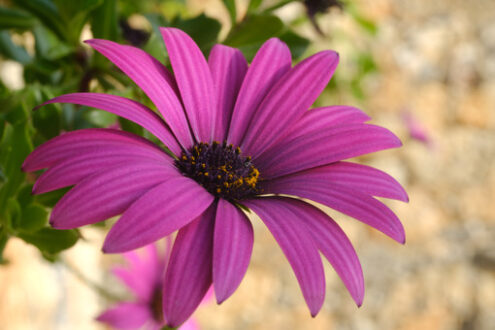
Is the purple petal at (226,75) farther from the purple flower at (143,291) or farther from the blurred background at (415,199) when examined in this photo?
the blurred background at (415,199)

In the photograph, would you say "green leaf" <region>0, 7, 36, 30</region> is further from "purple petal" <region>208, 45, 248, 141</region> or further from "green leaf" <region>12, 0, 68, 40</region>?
"purple petal" <region>208, 45, 248, 141</region>

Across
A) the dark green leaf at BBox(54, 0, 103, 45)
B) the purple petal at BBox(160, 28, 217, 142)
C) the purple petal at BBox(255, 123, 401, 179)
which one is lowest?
the purple petal at BBox(255, 123, 401, 179)

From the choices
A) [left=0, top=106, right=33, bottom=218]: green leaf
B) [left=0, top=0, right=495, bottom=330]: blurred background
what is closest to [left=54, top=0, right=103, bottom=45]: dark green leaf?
[left=0, top=106, right=33, bottom=218]: green leaf

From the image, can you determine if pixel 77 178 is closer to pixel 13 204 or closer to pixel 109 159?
pixel 109 159

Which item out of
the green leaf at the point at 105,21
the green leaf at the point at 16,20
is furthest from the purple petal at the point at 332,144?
the green leaf at the point at 16,20

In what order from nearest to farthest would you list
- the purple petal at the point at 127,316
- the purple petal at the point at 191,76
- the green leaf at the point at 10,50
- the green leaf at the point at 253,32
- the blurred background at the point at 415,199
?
the purple petal at the point at 191,76 < the green leaf at the point at 253,32 < the green leaf at the point at 10,50 < the purple petal at the point at 127,316 < the blurred background at the point at 415,199

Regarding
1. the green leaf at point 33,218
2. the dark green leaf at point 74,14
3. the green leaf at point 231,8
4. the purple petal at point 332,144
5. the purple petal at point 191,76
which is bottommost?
the green leaf at point 33,218
